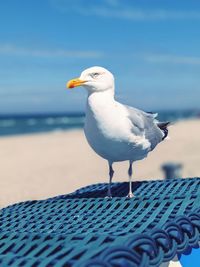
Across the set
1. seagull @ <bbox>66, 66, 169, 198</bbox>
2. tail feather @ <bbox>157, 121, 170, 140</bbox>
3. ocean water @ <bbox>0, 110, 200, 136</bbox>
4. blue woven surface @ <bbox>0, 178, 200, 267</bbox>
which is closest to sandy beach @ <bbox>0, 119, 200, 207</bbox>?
tail feather @ <bbox>157, 121, 170, 140</bbox>

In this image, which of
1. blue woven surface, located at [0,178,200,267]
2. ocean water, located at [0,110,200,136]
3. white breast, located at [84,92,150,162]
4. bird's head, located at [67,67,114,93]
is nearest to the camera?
blue woven surface, located at [0,178,200,267]

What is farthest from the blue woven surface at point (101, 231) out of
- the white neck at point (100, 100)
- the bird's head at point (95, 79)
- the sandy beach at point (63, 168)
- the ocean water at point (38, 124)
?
the ocean water at point (38, 124)

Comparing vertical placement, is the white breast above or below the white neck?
below

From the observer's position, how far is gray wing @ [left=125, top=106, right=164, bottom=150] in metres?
5.07

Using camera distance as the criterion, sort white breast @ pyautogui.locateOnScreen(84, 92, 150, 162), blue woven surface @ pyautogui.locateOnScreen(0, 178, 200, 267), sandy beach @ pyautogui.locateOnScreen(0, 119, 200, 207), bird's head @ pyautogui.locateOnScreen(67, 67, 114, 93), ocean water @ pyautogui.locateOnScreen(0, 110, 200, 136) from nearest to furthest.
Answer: blue woven surface @ pyautogui.locateOnScreen(0, 178, 200, 267) < white breast @ pyautogui.locateOnScreen(84, 92, 150, 162) < bird's head @ pyautogui.locateOnScreen(67, 67, 114, 93) < sandy beach @ pyautogui.locateOnScreen(0, 119, 200, 207) < ocean water @ pyautogui.locateOnScreen(0, 110, 200, 136)

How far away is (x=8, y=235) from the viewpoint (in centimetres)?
337

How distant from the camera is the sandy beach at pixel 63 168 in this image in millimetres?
13217

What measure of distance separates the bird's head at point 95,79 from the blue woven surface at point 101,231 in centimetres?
101

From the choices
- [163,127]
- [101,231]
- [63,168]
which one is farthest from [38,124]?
[101,231]

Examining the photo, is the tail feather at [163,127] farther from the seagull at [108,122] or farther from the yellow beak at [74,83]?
the yellow beak at [74,83]

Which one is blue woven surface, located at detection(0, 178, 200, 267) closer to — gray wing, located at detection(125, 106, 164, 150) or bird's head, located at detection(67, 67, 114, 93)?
gray wing, located at detection(125, 106, 164, 150)

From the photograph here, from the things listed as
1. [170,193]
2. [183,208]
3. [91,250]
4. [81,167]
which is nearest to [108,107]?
[170,193]

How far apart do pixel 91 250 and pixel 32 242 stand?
0.55m

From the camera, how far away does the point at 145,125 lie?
5.36m
